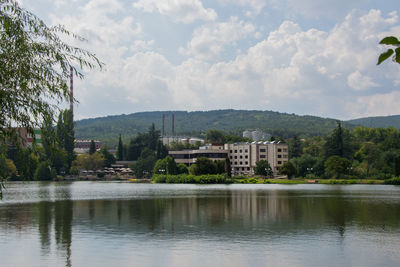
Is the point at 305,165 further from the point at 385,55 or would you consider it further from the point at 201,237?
the point at 385,55

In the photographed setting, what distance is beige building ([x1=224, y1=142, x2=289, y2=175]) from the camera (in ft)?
456

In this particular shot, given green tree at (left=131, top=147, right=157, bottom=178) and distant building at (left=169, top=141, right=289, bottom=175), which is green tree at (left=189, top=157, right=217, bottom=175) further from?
green tree at (left=131, top=147, right=157, bottom=178)

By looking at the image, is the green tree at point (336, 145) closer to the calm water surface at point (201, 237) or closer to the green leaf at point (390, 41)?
the calm water surface at point (201, 237)

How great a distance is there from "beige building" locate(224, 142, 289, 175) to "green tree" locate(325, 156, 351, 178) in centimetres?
3279

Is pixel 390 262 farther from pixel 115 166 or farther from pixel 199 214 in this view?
pixel 115 166

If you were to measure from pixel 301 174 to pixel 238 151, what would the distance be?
1207 inches

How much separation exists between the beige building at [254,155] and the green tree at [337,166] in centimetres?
3279

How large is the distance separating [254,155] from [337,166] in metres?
42.6

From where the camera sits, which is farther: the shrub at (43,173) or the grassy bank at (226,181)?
the shrub at (43,173)

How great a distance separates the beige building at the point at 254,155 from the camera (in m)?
139

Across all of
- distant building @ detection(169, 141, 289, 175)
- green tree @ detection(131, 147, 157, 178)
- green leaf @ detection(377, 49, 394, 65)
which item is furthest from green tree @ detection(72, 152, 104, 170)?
green leaf @ detection(377, 49, 394, 65)

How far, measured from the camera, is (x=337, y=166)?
336 feet

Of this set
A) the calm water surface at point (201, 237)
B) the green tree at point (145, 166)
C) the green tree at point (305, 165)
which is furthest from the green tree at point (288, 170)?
the calm water surface at point (201, 237)

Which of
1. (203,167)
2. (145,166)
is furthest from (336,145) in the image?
(145,166)
